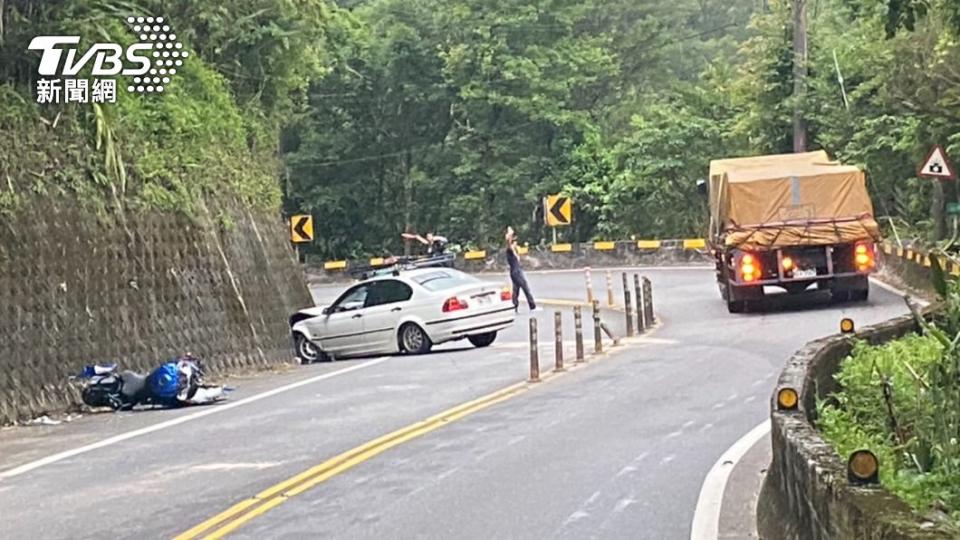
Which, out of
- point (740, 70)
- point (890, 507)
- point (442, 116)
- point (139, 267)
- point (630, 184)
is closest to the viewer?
point (890, 507)

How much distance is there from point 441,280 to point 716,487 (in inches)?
516

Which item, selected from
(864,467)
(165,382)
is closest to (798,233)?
(165,382)

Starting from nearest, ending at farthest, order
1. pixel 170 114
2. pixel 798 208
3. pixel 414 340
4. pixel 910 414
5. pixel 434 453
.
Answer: pixel 910 414, pixel 434 453, pixel 170 114, pixel 414 340, pixel 798 208

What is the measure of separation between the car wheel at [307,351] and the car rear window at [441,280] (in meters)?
2.50

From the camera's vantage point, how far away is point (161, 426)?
578 inches

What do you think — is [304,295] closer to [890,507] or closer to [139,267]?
[139,267]

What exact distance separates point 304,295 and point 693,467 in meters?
16.8

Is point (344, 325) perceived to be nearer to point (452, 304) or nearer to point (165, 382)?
point (452, 304)

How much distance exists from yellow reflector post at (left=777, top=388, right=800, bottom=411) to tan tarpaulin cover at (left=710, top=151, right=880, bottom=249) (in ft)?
50.8

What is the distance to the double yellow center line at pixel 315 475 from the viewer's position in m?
8.93

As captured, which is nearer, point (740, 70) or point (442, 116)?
point (740, 70)

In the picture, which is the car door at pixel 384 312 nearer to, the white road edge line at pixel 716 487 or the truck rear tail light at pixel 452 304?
the truck rear tail light at pixel 452 304

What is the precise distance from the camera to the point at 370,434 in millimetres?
12844

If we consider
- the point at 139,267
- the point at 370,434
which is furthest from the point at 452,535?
the point at 139,267
